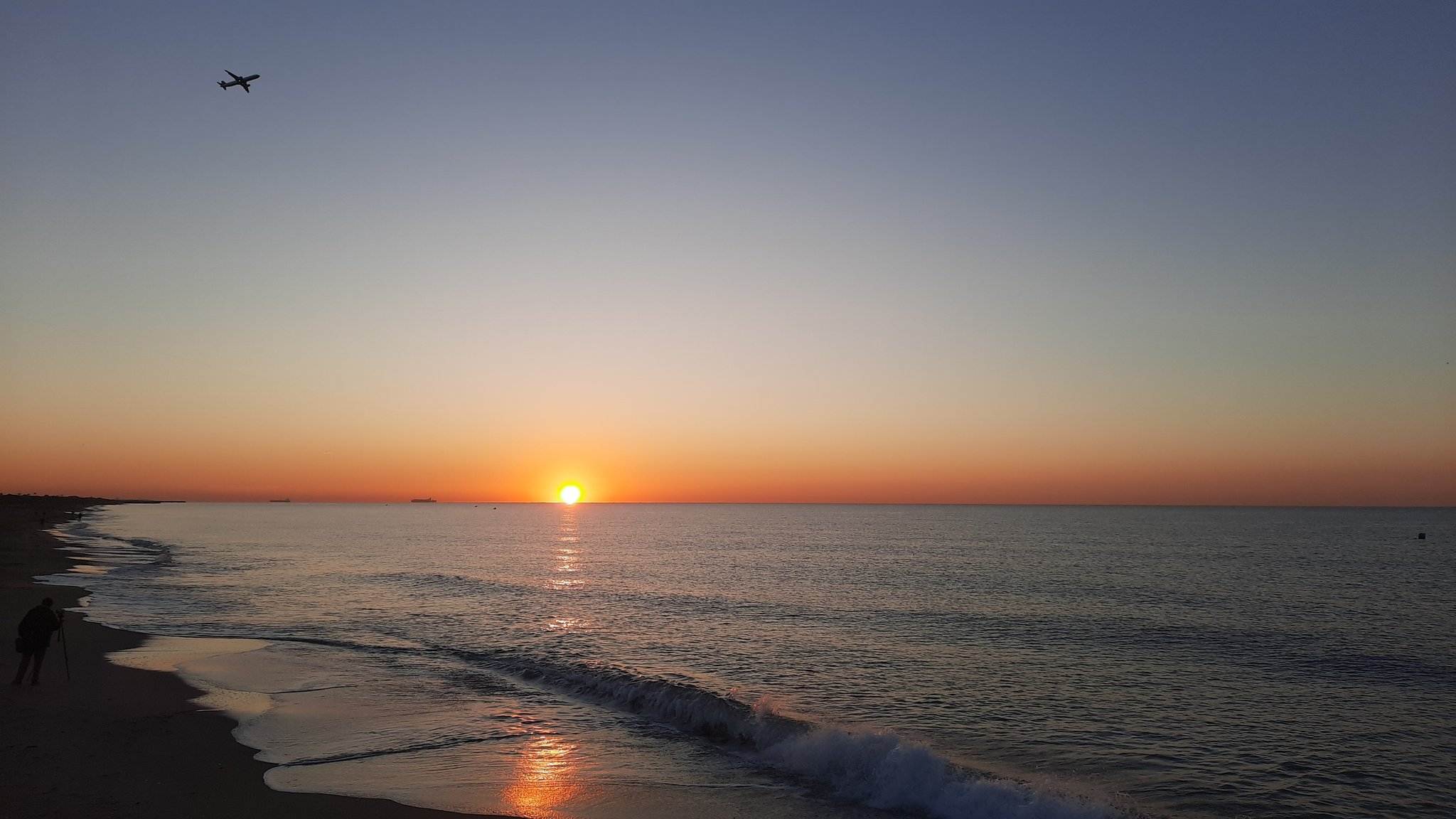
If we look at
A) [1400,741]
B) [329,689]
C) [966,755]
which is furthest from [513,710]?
[1400,741]

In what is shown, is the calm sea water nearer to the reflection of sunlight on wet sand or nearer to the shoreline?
the reflection of sunlight on wet sand

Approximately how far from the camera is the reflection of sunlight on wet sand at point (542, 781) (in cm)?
1490

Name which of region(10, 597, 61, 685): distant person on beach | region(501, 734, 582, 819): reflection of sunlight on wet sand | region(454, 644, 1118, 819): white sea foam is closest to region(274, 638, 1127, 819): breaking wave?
region(454, 644, 1118, 819): white sea foam

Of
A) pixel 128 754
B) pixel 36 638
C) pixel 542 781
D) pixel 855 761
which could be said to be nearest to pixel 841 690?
pixel 855 761

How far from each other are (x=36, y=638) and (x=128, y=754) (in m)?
8.11

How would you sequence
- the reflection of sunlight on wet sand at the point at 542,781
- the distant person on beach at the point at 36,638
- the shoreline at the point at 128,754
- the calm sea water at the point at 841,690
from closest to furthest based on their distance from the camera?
the shoreline at the point at 128,754, the reflection of sunlight on wet sand at the point at 542,781, the calm sea water at the point at 841,690, the distant person on beach at the point at 36,638

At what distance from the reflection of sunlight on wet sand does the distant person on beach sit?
13821 mm

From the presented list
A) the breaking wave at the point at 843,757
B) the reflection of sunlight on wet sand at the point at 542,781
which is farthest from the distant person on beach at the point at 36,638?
the reflection of sunlight on wet sand at the point at 542,781

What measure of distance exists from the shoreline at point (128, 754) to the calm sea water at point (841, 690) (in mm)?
866

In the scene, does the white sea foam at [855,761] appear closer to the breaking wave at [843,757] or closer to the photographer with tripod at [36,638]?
the breaking wave at [843,757]

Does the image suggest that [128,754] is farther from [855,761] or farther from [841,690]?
[841,690]

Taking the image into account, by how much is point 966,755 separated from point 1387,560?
292 feet

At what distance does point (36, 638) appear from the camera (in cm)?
2202

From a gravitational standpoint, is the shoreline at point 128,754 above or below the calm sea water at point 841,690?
above
